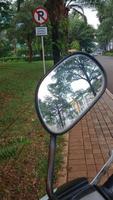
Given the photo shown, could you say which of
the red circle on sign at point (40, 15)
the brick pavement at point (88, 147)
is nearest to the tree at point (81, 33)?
the red circle on sign at point (40, 15)

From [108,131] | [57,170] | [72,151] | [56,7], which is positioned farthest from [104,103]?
[56,7]

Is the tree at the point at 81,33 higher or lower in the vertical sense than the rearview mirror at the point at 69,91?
lower

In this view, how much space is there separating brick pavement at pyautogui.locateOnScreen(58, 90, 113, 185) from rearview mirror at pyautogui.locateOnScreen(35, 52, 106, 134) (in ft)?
10.2

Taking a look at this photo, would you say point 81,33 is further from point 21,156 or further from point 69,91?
point 69,91

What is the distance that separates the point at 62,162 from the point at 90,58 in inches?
155

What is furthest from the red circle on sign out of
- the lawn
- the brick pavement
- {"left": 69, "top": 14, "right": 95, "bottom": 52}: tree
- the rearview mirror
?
{"left": 69, "top": 14, "right": 95, "bottom": 52}: tree

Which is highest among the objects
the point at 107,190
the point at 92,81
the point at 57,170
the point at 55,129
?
the point at 92,81

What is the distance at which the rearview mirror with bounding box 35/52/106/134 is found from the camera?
5.71ft

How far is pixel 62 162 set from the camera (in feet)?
18.8

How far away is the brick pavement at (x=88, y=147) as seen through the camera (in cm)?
529

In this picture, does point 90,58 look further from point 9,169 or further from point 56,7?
point 56,7

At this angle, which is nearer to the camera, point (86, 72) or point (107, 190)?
point (107, 190)

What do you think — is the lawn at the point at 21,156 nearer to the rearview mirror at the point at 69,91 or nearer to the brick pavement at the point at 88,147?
the brick pavement at the point at 88,147

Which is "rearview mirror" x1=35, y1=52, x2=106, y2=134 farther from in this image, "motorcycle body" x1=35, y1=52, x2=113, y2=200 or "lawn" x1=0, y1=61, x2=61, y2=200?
"lawn" x1=0, y1=61, x2=61, y2=200
